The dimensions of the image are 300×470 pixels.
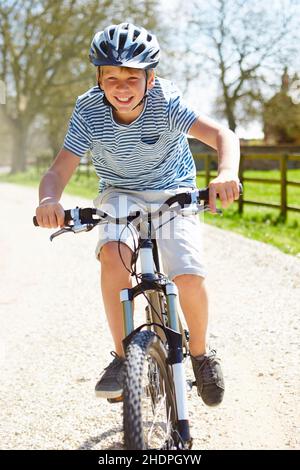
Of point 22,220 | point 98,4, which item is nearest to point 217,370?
point 22,220

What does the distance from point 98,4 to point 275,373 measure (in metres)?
28.7

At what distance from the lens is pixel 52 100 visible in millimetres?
36188

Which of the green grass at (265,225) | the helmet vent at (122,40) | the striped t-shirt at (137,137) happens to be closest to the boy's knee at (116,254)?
the striped t-shirt at (137,137)

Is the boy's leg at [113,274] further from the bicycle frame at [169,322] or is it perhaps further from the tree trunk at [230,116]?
the tree trunk at [230,116]

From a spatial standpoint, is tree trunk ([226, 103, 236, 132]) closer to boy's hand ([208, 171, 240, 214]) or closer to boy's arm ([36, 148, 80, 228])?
boy's arm ([36, 148, 80, 228])

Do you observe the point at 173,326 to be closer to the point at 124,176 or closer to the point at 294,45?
the point at 124,176

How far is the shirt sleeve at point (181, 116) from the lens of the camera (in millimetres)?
2941

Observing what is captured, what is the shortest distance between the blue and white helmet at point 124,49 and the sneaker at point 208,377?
1315 millimetres

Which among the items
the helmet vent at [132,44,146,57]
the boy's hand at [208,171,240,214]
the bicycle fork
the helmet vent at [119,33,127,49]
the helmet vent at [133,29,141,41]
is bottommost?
the bicycle fork

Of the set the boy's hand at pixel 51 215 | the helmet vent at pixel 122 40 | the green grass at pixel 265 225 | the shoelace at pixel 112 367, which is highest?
the helmet vent at pixel 122 40

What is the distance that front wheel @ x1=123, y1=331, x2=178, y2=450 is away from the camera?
87.0 inches

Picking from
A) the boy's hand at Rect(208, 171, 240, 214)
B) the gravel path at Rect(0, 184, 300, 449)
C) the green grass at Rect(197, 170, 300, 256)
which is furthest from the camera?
the green grass at Rect(197, 170, 300, 256)

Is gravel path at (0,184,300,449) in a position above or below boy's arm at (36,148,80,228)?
below

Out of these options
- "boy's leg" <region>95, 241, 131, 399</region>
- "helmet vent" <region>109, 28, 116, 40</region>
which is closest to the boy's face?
"helmet vent" <region>109, 28, 116, 40</region>
